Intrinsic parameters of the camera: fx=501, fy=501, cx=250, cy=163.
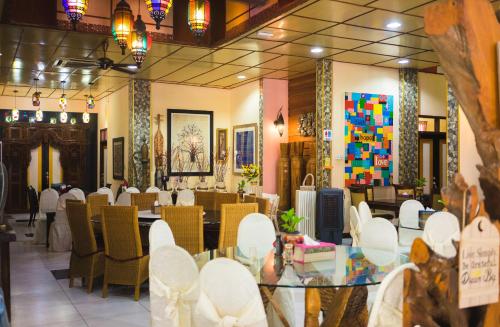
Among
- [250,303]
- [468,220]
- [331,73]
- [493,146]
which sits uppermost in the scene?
[331,73]

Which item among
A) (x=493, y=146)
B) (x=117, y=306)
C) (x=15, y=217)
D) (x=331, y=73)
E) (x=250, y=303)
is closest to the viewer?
(x=493, y=146)

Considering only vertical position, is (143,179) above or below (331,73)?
below

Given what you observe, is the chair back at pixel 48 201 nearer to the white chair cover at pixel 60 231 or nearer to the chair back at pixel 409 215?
the white chair cover at pixel 60 231

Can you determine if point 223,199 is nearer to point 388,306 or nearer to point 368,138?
point 368,138

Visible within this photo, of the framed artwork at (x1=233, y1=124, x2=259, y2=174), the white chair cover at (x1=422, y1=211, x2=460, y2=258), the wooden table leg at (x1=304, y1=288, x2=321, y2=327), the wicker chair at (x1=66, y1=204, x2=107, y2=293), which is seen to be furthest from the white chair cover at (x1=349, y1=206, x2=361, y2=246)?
the framed artwork at (x1=233, y1=124, x2=259, y2=174)

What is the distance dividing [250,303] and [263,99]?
9259mm

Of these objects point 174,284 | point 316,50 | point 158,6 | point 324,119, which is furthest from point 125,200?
point 174,284

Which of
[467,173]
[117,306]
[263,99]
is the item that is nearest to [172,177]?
[263,99]

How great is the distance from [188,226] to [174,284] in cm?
252

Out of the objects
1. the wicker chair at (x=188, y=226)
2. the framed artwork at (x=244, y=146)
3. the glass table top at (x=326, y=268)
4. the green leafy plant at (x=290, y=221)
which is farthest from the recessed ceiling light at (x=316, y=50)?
the green leafy plant at (x=290, y=221)

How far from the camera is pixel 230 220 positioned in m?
5.77

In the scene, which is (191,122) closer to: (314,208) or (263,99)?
(263,99)

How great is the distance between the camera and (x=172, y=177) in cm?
1221

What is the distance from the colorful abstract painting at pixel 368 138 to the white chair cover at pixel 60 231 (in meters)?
5.12
